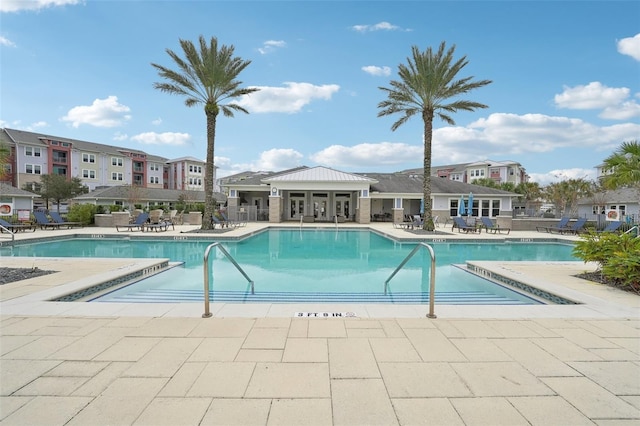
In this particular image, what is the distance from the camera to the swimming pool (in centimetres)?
698

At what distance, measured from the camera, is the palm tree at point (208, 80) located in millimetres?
17734

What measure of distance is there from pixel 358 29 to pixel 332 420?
18.0 m

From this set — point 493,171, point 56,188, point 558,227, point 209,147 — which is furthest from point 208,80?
point 493,171

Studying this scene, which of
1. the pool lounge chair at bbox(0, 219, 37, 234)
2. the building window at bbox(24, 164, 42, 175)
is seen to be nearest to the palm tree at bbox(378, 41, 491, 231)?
the pool lounge chair at bbox(0, 219, 37, 234)

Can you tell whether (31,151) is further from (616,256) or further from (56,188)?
(616,256)

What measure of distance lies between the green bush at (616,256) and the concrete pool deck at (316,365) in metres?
1.63

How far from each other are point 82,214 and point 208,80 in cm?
1301

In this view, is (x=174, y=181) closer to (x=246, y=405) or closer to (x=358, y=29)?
(x=358, y=29)

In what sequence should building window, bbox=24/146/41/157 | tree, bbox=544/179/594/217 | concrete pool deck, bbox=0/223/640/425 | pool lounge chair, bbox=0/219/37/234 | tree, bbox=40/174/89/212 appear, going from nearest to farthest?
concrete pool deck, bbox=0/223/640/425, pool lounge chair, bbox=0/219/37/234, tree, bbox=544/179/594/217, tree, bbox=40/174/89/212, building window, bbox=24/146/41/157

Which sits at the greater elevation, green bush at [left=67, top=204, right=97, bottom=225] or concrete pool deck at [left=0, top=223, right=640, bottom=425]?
green bush at [left=67, top=204, right=97, bottom=225]

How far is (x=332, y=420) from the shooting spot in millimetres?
2371

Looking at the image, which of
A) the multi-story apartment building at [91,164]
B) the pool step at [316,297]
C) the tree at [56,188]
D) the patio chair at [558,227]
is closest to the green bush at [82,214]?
the pool step at [316,297]

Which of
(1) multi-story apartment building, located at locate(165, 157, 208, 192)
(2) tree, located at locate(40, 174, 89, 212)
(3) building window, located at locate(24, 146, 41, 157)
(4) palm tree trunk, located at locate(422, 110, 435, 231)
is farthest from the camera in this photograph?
(1) multi-story apartment building, located at locate(165, 157, 208, 192)

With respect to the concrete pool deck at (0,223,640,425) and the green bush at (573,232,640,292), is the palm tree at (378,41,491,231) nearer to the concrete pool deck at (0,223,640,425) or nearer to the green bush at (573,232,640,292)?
the green bush at (573,232,640,292)
